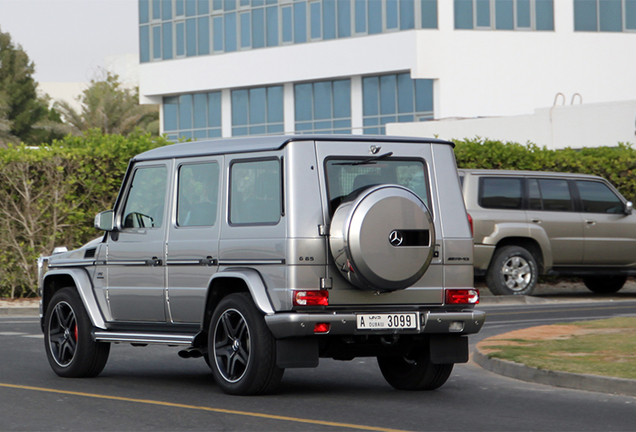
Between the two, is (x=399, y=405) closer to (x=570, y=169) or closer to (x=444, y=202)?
(x=444, y=202)

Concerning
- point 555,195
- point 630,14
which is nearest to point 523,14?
point 630,14

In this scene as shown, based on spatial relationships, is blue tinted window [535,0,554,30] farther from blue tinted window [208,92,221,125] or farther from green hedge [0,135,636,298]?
green hedge [0,135,636,298]

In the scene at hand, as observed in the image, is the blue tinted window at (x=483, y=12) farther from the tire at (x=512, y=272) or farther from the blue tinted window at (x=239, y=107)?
the tire at (x=512, y=272)

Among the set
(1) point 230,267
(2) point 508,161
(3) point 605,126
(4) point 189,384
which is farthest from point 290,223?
(3) point 605,126

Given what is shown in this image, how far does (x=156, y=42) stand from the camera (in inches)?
2180

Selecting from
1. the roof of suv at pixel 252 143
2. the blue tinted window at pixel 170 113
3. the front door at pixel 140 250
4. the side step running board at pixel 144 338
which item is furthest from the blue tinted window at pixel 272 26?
the side step running board at pixel 144 338

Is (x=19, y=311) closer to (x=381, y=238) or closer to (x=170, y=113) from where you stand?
(x=381, y=238)

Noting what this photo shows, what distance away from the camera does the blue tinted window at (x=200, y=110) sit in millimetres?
54531

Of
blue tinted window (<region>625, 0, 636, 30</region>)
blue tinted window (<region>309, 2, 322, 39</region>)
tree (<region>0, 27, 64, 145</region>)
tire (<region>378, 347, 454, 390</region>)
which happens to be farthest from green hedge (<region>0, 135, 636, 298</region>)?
tree (<region>0, 27, 64, 145</region>)

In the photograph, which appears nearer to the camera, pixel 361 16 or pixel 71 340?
pixel 71 340

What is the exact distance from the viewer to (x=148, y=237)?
9.40m

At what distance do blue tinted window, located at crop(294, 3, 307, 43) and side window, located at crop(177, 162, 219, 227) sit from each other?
41.0 meters

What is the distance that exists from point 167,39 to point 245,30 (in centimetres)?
513

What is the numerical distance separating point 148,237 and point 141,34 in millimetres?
48276
